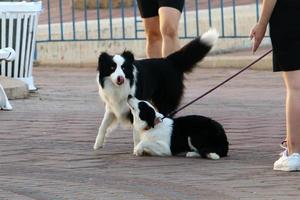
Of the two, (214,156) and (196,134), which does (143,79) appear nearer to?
(196,134)

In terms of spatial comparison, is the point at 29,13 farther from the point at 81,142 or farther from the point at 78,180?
the point at 78,180

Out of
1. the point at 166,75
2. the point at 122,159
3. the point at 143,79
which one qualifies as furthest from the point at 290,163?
the point at 166,75

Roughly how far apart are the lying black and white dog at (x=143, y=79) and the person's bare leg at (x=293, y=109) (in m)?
1.34

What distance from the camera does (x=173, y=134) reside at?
6715 mm

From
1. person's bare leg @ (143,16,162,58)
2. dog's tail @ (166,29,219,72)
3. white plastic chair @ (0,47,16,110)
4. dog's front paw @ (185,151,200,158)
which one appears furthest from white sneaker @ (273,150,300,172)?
white plastic chair @ (0,47,16,110)

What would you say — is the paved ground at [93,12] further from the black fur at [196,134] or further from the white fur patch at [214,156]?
the white fur patch at [214,156]

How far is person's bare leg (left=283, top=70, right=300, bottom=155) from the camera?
19.3 feet

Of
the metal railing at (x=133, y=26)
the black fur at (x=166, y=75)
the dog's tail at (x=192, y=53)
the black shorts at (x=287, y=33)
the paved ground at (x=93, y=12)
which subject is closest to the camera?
the black shorts at (x=287, y=33)

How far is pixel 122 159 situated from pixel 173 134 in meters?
0.41

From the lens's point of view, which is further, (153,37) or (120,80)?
(153,37)

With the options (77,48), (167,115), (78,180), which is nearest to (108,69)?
(167,115)

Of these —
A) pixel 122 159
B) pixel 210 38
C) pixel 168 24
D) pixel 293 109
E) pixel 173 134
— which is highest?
pixel 168 24

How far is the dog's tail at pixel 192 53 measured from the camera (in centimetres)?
753

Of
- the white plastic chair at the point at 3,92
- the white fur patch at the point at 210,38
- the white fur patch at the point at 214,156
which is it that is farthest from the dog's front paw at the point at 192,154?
the white plastic chair at the point at 3,92
